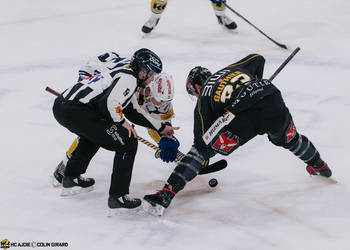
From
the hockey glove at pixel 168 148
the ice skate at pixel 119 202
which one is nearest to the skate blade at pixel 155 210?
the ice skate at pixel 119 202

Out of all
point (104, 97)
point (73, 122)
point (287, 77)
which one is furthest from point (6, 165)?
point (287, 77)

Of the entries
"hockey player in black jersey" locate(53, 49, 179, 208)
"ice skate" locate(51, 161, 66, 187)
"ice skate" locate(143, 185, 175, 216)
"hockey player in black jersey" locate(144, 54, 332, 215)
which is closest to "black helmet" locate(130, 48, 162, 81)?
"hockey player in black jersey" locate(53, 49, 179, 208)

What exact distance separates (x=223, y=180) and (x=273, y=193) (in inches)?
13.2

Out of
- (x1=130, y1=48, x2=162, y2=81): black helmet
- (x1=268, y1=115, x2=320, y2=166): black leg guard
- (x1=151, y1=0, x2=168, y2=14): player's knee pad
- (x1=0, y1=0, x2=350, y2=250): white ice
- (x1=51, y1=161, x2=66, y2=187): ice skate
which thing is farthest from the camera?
(x1=151, y1=0, x2=168, y2=14): player's knee pad

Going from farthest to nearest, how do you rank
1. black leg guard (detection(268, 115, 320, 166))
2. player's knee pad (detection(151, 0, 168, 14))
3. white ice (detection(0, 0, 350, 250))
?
1. player's knee pad (detection(151, 0, 168, 14))
2. black leg guard (detection(268, 115, 320, 166))
3. white ice (detection(0, 0, 350, 250))

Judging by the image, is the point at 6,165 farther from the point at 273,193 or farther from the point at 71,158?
the point at 273,193

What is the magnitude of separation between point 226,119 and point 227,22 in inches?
128

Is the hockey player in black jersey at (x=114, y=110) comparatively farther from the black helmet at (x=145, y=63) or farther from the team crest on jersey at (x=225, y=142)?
the team crest on jersey at (x=225, y=142)

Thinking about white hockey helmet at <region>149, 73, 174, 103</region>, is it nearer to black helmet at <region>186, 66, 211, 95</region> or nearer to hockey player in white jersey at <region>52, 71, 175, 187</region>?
hockey player in white jersey at <region>52, 71, 175, 187</region>

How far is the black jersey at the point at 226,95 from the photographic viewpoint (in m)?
2.72

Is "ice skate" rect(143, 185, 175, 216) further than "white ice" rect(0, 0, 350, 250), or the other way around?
"ice skate" rect(143, 185, 175, 216)

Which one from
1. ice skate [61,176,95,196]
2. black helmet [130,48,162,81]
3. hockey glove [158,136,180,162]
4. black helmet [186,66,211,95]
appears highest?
black helmet [130,48,162,81]

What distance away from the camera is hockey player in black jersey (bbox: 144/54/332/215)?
274cm

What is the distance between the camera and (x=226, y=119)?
2742 mm
